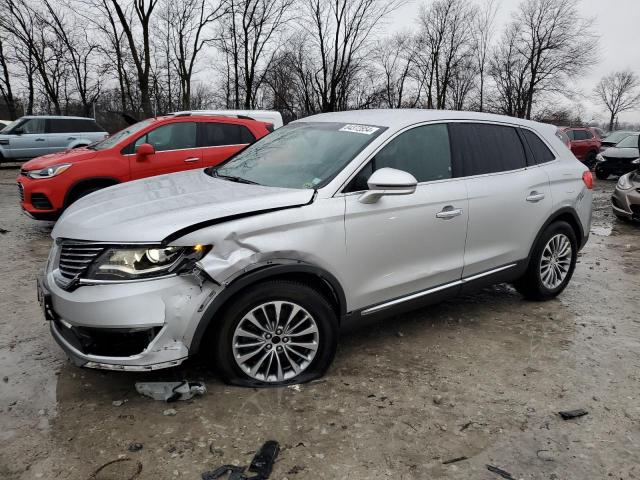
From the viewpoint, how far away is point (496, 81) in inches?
1569

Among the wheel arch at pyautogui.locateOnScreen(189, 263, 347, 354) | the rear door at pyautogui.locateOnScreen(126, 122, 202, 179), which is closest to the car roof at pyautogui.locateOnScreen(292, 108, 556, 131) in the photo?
the wheel arch at pyautogui.locateOnScreen(189, 263, 347, 354)

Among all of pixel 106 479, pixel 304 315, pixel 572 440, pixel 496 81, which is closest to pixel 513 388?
pixel 572 440

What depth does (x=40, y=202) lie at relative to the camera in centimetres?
688

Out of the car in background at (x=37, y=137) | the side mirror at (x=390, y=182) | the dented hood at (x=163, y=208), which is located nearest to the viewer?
the dented hood at (x=163, y=208)

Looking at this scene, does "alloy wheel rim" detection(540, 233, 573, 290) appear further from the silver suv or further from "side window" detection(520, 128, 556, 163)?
"side window" detection(520, 128, 556, 163)

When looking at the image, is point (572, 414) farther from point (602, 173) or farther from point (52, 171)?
point (602, 173)

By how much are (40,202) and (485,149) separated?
19.9ft

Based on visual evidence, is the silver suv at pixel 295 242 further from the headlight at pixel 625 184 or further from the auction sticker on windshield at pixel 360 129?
the headlight at pixel 625 184

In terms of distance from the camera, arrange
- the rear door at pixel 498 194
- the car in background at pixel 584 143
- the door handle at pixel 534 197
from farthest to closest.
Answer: the car in background at pixel 584 143
the door handle at pixel 534 197
the rear door at pixel 498 194

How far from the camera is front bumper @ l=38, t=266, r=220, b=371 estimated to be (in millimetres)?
2484

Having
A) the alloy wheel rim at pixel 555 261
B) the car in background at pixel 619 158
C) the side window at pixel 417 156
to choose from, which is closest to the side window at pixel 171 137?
the side window at pixel 417 156

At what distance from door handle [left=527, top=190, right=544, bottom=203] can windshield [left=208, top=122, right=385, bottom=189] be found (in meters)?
1.58

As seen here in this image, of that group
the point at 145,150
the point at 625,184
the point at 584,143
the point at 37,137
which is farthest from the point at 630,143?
the point at 37,137

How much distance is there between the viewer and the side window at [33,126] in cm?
1588
